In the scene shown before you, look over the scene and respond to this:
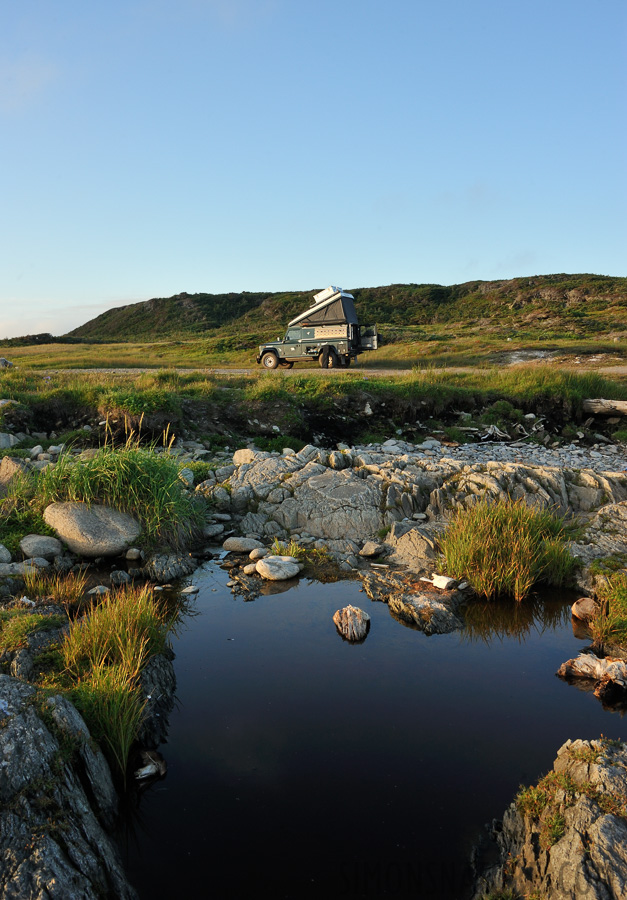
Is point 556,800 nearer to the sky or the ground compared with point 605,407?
nearer to the ground

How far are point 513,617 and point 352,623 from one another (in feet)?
6.37

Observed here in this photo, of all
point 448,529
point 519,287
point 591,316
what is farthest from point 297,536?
point 519,287

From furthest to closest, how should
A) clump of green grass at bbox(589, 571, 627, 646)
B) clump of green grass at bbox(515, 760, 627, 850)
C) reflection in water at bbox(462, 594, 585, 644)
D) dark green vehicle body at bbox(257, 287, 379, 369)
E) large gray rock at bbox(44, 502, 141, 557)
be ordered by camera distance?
dark green vehicle body at bbox(257, 287, 379, 369) → large gray rock at bbox(44, 502, 141, 557) → reflection in water at bbox(462, 594, 585, 644) → clump of green grass at bbox(589, 571, 627, 646) → clump of green grass at bbox(515, 760, 627, 850)

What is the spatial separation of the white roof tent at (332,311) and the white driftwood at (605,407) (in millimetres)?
9370

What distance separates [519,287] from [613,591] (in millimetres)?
63700

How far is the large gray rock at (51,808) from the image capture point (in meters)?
2.83

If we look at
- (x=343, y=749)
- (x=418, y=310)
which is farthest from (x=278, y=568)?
(x=418, y=310)

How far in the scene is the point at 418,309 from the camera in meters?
64.1

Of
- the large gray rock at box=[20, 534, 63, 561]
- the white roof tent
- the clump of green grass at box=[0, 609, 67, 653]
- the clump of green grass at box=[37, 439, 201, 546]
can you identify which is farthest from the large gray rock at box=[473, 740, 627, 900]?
the white roof tent

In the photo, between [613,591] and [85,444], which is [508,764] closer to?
[613,591]

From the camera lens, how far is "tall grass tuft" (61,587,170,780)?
14.0ft

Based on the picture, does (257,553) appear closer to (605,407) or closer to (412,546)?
(412,546)

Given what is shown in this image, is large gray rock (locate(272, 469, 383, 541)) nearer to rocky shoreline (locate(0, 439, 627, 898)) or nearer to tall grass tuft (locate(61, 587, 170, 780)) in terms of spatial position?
rocky shoreline (locate(0, 439, 627, 898))

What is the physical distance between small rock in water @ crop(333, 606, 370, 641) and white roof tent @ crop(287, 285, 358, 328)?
57.2 feet
